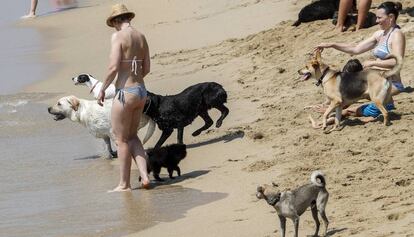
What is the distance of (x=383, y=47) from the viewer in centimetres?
1030

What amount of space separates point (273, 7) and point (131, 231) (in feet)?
34.2

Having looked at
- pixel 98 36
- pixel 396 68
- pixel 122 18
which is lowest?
pixel 98 36

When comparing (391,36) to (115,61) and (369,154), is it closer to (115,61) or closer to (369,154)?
(369,154)

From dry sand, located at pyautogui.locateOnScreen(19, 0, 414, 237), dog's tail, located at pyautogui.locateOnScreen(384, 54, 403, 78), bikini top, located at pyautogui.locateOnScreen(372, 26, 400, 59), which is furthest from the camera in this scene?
bikini top, located at pyautogui.locateOnScreen(372, 26, 400, 59)

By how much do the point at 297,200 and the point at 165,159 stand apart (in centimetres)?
305

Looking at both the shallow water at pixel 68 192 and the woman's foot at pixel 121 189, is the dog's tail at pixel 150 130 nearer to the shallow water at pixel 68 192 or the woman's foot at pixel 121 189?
the shallow water at pixel 68 192

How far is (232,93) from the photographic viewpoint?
1286cm

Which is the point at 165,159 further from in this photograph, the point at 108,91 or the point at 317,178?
the point at 317,178

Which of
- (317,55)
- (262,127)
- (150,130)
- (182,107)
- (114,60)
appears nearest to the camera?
(114,60)

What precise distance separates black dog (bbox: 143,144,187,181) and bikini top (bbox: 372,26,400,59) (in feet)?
7.50

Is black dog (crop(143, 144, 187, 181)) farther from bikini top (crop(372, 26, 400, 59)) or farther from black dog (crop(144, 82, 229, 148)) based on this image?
bikini top (crop(372, 26, 400, 59))

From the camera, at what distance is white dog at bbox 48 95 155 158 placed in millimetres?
11336

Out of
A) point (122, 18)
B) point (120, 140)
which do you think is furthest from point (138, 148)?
point (122, 18)

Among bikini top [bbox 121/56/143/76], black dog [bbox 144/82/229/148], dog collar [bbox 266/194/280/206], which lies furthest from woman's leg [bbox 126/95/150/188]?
dog collar [bbox 266/194/280/206]
